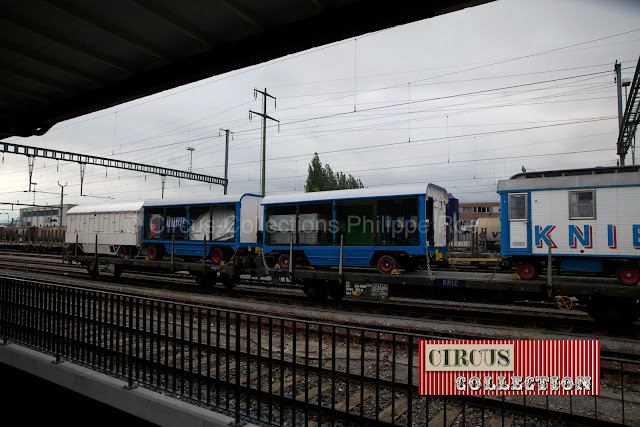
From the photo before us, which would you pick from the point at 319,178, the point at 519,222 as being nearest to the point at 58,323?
the point at 519,222

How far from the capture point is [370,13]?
386 centimetres

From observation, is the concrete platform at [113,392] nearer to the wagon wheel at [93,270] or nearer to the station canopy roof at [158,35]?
the station canopy roof at [158,35]

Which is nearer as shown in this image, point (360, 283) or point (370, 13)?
point (370, 13)

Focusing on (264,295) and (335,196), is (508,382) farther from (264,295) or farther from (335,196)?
(264,295)

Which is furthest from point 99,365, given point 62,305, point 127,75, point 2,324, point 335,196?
point 335,196

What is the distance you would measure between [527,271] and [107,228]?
18.3 metres

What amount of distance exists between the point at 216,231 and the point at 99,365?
10671mm

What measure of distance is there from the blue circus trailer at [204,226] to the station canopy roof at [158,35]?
8.87 meters

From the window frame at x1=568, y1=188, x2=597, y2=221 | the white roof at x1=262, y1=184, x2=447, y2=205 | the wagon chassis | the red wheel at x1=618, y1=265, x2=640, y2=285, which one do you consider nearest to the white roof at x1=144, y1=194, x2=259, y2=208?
the white roof at x1=262, y1=184, x2=447, y2=205

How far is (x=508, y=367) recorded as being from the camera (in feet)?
9.79

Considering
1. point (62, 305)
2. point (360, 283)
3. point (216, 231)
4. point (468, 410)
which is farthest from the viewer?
point (216, 231)

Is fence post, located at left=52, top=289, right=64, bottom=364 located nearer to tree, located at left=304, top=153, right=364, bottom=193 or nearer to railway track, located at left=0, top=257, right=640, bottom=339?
railway track, located at left=0, top=257, right=640, bottom=339

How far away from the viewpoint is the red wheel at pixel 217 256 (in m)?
15.1

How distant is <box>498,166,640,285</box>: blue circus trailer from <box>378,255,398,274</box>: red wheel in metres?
2.95
